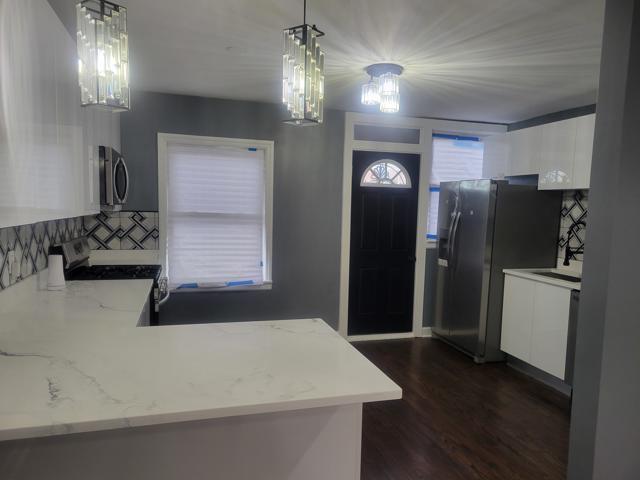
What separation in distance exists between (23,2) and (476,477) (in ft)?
9.79

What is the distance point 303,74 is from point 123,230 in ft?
9.62

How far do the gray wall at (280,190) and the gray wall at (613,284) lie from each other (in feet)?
8.62

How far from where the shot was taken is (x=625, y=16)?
1.62 m

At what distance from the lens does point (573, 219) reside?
3.80 m

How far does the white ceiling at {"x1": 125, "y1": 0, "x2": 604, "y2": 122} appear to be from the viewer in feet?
6.42

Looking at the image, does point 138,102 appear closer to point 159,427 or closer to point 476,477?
point 159,427

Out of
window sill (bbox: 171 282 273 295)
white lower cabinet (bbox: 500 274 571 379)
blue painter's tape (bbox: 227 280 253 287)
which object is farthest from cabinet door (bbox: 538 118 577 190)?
blue painter's tape (bbox: 227 280 253 287)

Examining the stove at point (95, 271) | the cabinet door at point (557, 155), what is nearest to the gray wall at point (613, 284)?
the cabinet door at point (557, 155)

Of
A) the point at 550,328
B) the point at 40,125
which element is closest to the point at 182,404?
the point at 40,125

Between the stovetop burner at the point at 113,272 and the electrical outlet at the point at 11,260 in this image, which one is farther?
the stovetop burner at the point at 113,272

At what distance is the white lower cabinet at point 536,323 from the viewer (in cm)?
325

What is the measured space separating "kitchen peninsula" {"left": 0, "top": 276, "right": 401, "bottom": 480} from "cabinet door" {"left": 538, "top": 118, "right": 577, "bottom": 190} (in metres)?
2.97

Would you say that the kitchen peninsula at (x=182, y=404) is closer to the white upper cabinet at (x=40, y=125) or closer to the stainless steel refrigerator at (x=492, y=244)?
the white upper cabinet at (x=40, y=125)

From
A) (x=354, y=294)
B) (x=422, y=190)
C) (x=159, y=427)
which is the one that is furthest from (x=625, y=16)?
(x=354, y=294)
